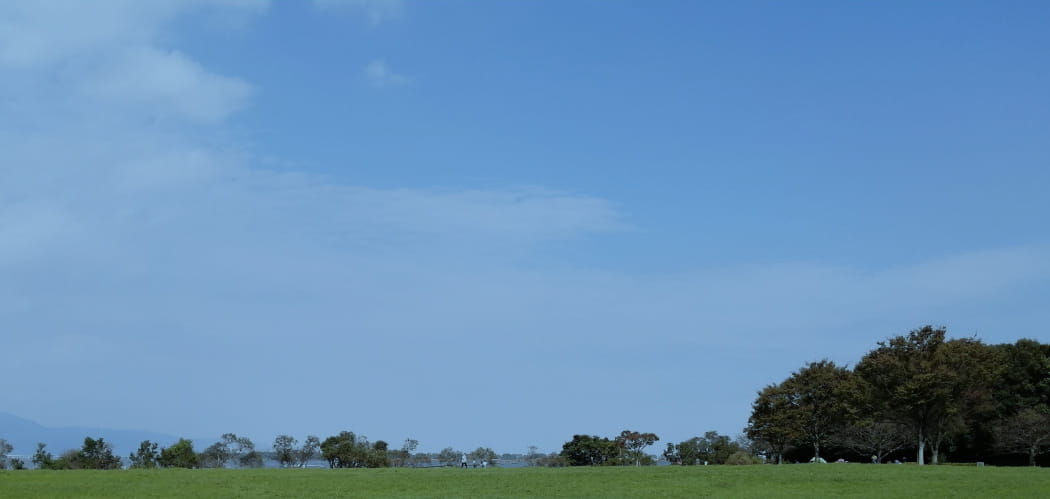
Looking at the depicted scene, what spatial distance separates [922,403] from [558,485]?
37.8 meters

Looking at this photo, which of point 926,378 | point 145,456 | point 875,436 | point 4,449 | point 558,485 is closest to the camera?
point 558,485

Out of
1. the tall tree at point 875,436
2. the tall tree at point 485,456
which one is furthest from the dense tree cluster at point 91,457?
the tall tree at point 875,436

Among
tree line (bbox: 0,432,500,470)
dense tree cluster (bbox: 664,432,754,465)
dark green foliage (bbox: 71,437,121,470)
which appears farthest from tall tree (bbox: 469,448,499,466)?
dark green foliage (bbox: 71,437,121,470)

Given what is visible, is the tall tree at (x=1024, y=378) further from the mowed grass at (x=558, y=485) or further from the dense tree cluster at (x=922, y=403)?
the mowed grass at (x=558, y=485)

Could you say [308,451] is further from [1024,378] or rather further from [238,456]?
[1024,378]

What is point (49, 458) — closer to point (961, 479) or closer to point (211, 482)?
point (211, 482)

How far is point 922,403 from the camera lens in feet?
210

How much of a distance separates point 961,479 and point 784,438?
33.6 metres

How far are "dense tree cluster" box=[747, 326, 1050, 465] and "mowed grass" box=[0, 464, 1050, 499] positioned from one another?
18809mm

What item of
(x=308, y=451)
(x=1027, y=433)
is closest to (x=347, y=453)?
(x=308, y=451)

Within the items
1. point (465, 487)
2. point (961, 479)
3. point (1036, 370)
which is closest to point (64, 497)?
point (465, 487)

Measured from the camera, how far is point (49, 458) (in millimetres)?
64500

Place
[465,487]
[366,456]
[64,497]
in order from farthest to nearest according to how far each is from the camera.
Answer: [366,456] → [465,487] → [64,497]

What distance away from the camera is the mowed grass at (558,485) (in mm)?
32969
